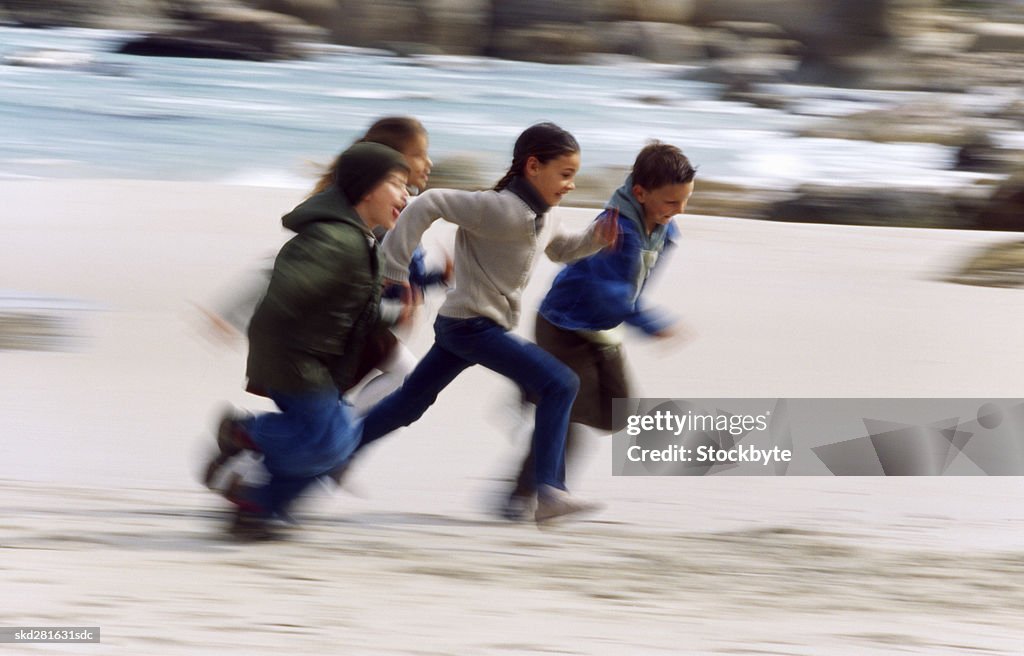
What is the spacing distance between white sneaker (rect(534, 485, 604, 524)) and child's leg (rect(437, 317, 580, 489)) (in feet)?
0.21

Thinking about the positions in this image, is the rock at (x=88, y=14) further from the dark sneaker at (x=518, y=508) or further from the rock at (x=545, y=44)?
the dark sneaker at (x=518, y=508)

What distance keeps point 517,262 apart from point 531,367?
0.30 m

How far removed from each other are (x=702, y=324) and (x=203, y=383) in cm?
285

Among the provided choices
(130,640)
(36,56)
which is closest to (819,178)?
(130,640)

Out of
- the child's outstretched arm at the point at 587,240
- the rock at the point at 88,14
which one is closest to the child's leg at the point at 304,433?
the child's outstretched arm at the point at 587,240

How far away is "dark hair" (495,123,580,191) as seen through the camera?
3867 millimetres

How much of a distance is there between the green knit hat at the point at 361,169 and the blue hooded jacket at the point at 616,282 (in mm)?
708

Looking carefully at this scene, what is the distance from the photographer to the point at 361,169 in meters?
3.64

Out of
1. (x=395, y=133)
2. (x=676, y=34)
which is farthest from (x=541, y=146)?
(x=676, y=34)

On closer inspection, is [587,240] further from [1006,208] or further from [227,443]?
Answer: [1006,208]

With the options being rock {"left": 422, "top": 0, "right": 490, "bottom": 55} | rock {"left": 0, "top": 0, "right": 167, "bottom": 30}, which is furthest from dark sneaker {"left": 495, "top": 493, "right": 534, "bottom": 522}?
rock {"left": 422, "top": 0, "right": 490, "bottom": 55}

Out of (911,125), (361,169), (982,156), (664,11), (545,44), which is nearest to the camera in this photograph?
(361,169)

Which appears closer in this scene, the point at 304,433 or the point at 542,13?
the point at 304,433

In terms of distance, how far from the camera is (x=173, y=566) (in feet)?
11.3
